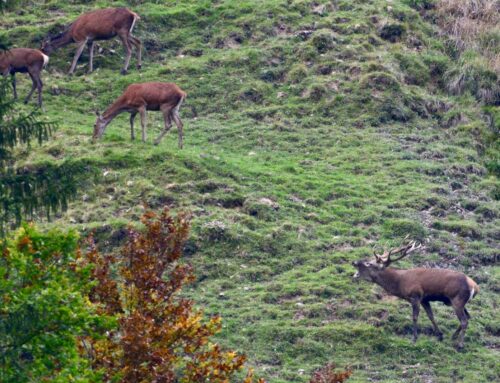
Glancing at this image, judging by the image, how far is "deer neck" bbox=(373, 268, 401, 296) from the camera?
18.6m

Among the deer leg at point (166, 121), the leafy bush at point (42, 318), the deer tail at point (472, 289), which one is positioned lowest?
the deer tail at point (472, 289)

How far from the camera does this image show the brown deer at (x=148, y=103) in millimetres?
22938

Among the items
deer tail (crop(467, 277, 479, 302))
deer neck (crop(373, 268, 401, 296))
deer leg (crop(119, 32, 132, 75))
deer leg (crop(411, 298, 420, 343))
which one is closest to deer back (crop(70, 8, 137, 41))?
deer leg (crop(119, 32, 132, 75))

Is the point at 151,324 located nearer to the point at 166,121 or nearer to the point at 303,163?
the point at 166,121

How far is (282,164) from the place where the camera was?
2375 centimetres

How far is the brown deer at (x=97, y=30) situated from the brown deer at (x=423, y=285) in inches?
422

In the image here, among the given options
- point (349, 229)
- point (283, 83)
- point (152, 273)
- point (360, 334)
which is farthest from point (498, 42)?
point (152, 273)

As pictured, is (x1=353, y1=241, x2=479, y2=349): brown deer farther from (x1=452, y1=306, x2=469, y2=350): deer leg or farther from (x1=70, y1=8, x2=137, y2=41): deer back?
(x1=70, y1=8, x2=137, y2=41): deer back

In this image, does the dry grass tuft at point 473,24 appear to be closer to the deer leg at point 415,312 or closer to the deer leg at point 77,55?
the deer leg at point 77,55

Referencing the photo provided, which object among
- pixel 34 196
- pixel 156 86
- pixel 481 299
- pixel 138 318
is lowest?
pixel 481 299

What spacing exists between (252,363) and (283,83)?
11.8 m

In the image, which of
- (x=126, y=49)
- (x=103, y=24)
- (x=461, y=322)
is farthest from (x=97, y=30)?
(x=461, y=322)

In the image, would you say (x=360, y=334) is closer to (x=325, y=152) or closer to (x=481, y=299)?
(x=481, y=299)

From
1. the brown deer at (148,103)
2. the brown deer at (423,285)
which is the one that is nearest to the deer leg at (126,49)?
the brown deer at (148,103)
